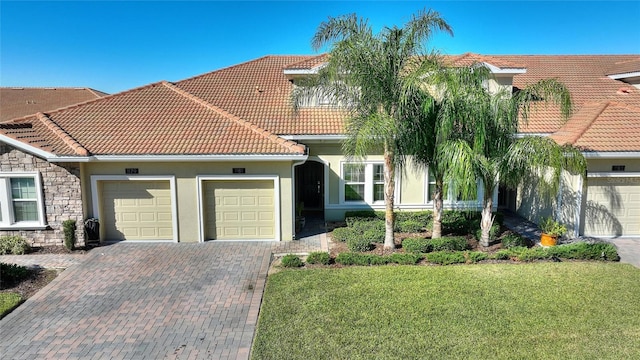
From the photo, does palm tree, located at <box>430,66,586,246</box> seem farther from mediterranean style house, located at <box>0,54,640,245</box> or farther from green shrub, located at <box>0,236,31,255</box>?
green shrub, located at <box>0,236,31,255</box>

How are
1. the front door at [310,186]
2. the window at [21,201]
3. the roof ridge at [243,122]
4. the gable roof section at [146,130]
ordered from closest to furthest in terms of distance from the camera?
the window at [21,201] → the gable roof section at [146,130] → the roof ridge at [243,122] → the front door at [310,186]

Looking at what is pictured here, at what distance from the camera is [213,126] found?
13.8 m

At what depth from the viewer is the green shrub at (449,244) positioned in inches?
459

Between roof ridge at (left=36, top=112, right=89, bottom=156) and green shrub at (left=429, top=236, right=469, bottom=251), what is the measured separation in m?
11.0

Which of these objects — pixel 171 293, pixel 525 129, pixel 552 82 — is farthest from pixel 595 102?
pixel 171 293

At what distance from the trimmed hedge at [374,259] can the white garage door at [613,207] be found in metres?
6.99

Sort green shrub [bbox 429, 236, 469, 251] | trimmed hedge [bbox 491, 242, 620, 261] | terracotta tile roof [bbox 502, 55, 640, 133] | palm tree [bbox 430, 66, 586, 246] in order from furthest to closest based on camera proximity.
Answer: terracotta tile roof [bbox 502, 55, 640, 133] < green shrub [bbox 429, 236, 469, 251] < trimmed hedge [bbox 491, 242, 620, 261] < palm tree [bbox 430, 66, 586, 246]

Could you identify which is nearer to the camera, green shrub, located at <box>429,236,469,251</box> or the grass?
the grass

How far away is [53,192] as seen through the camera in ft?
40.4

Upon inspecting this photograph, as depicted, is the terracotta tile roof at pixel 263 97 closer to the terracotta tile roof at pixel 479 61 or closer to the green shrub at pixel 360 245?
the green shrub at pixel 360 245

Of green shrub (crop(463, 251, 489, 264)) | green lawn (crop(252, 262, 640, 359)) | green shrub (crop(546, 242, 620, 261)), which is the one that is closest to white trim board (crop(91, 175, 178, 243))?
green lawn (crop(252, 262, 640, 359))

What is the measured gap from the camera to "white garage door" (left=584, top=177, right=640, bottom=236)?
1312cm

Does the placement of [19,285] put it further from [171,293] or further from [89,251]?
[171,293]

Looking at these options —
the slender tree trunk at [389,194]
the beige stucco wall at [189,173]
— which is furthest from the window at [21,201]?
the slender tree trunk at [389,194]
